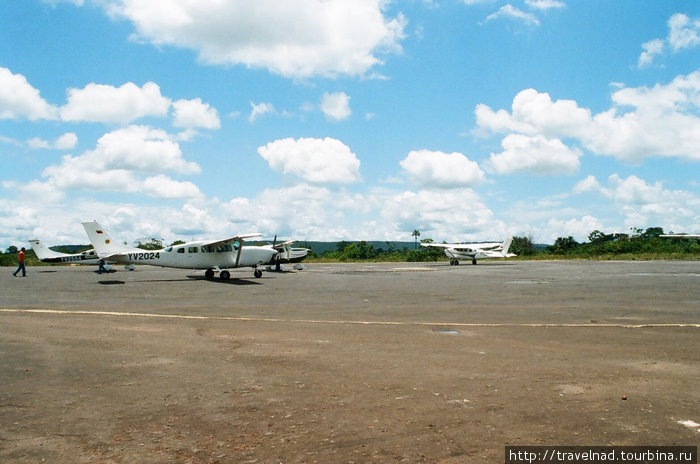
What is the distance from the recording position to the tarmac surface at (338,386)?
13.4 feet

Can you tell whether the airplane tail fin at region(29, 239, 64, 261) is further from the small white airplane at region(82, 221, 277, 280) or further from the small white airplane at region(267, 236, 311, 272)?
the small white airplane at region(267, 236, 311, 272)

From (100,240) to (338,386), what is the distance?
31.2m

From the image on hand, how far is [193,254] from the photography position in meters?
29.6

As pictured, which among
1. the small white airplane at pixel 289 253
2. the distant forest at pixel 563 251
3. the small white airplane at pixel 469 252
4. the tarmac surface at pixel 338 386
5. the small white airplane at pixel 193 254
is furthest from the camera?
the distant forest at pixel 563 251

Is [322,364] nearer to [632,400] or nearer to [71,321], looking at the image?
[632,400]

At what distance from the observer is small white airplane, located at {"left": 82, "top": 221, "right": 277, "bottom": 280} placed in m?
29.4

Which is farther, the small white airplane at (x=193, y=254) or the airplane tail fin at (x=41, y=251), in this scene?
the airplane tail fin at (x=41, y=251)

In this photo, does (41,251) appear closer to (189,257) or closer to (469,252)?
(189,257)

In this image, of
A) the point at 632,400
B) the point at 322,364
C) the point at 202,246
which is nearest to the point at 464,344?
the point at 322,364

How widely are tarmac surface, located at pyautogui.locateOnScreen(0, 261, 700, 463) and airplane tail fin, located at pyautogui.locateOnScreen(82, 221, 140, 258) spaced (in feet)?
70.1

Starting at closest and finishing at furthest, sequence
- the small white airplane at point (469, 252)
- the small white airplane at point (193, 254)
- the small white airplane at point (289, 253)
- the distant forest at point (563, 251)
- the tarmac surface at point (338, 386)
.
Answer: the tarmac surface at point (338, 386) → the small white airplane at point (193, 254) → the small white airplane at point (289, 253) → the small white airplane at point (469, 252) → the distant forest at point (563, 251)

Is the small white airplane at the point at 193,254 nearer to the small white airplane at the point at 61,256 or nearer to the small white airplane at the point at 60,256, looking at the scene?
the small white airplane at the point at 61,256

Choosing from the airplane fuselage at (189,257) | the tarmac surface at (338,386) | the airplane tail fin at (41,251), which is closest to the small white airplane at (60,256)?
the airplane tail fin at (41,251)

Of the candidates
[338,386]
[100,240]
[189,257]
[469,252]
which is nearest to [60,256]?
[100,240]
